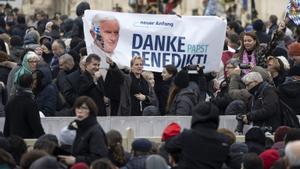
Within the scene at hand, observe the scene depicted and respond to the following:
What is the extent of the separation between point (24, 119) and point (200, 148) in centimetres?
387

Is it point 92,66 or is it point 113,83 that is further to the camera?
point 113,83

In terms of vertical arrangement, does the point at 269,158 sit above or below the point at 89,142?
A: below

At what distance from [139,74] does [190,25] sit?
1.80 meters

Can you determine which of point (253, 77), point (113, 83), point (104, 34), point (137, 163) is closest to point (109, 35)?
point (104, 34)

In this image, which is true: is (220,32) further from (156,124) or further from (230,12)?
(230,12)

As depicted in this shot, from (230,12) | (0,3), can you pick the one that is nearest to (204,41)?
(0,3)

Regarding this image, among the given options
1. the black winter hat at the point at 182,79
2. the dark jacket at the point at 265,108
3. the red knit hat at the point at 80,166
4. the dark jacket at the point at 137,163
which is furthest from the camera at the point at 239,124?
the red knit hat at the point at 80,166

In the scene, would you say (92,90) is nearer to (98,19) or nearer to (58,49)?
(98,19)

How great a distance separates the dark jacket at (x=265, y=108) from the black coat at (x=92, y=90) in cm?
228

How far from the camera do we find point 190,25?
24.5m

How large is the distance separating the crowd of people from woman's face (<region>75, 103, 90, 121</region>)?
1cm

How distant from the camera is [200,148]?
17.0 meters

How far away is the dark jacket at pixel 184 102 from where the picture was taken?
22.1 meters

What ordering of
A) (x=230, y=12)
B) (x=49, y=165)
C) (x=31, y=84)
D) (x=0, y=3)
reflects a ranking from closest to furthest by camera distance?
(x=49, y=165) < (x=31, y=84) < (x=0, y=3) < (x=230, y=12)
